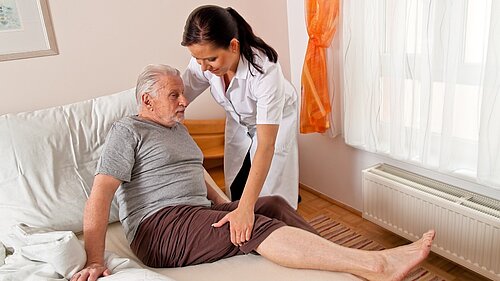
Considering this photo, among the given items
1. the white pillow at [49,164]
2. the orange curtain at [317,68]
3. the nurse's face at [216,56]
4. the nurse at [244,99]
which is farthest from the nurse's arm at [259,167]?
the orange curtain at [317,68]

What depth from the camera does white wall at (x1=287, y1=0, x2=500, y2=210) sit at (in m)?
2.55

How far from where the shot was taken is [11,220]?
159cm

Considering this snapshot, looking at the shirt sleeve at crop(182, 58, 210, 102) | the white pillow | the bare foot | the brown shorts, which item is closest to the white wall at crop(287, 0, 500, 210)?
the bare foot

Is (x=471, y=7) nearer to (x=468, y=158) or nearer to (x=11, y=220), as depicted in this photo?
(x=468, y=158)

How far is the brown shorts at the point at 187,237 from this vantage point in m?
1.47

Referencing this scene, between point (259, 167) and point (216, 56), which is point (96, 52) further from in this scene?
point (259, 167)

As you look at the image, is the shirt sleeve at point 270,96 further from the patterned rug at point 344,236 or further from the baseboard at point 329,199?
the baseboard at point 329,199

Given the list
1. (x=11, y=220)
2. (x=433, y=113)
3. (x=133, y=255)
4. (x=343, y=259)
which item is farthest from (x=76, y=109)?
(x=433, y=113)

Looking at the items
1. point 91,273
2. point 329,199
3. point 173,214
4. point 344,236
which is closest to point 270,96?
point 173,214

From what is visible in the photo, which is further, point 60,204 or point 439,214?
point 439,214

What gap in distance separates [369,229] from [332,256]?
3.97 feet

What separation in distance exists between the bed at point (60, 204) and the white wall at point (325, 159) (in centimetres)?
124

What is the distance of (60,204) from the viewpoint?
5.44 ft

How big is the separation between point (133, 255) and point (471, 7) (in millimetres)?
1645
